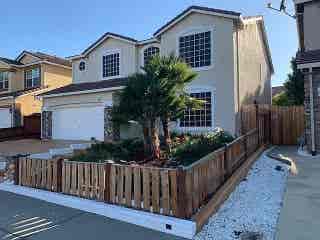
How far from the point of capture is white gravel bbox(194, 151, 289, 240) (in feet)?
19.2

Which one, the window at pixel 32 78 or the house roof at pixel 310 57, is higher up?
the window at pixel 32 78

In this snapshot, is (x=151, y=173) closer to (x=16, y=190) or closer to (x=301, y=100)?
(x=16, y=190)

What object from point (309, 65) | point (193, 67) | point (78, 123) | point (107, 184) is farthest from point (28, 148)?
point (309, 65)

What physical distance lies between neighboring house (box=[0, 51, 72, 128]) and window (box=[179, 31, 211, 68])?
13408mm

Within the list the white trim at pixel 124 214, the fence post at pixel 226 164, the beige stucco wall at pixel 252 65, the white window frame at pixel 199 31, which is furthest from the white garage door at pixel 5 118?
the fence post at pixel 226 164

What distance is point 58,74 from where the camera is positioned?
1129 inches

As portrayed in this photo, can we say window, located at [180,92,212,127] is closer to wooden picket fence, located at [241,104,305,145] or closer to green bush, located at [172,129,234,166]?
wooden picket fence, located at [241,104,305,145]

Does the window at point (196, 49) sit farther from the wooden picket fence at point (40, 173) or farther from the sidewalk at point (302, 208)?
the wooden picket fence at point (40, 173)

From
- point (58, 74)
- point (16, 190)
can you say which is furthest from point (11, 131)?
point (16, 190)

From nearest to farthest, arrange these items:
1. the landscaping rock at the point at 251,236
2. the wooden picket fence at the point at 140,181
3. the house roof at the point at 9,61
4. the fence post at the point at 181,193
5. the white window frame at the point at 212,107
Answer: the landscaping rock at the point at 251,236
the fence post at the point at 181,193
the wooden picket fence at the point at 140,181
the white window frame at the point at 212,107
the house roof at the point at 9,61

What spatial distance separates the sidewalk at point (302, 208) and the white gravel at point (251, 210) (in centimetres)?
18

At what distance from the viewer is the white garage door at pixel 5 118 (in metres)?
26.0

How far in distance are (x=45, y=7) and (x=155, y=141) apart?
11455 mm

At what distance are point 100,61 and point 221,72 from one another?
10.4 m
